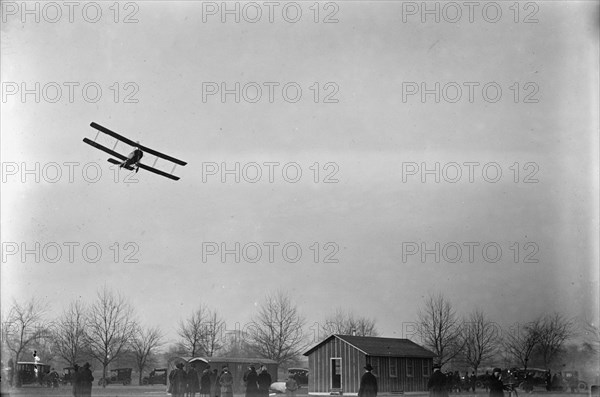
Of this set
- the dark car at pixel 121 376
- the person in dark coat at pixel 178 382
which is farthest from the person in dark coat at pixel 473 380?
the dark car at pixel 121 376

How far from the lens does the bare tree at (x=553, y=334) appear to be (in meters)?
25.0

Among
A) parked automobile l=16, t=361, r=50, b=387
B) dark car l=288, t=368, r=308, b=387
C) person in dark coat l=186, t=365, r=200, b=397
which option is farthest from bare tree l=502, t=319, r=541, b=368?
parked automobile l=16, t=361, r=50, b=387

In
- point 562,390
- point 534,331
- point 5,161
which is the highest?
point 5,161

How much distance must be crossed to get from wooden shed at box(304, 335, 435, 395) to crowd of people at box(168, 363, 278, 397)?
4.05m

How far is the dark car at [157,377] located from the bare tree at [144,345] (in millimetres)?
362

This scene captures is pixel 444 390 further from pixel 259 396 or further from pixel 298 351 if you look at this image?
pixel 298 351

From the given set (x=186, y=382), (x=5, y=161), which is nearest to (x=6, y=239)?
(x=5, y=161)

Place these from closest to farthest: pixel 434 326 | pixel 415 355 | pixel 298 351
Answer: pixel 415 355 < pixel 434 326 < pixel 298 351

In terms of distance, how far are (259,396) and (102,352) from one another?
1475 cm

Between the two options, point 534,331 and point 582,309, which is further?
point 534,331

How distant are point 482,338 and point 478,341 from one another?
0.37 metres

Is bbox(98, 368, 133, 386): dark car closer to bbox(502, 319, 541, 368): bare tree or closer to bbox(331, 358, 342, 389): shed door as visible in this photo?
bbox(331, 358, 342, 389): shed door

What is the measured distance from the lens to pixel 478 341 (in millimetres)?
30109

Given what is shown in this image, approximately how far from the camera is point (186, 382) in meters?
23.8
